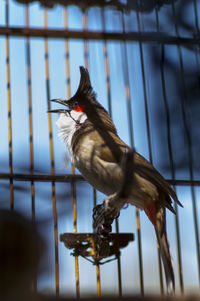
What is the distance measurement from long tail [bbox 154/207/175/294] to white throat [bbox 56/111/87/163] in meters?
0.52

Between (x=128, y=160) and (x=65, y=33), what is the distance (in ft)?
4.89

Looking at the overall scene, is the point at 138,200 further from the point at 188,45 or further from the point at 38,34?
the point at 38,34

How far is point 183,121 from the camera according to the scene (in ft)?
3.07

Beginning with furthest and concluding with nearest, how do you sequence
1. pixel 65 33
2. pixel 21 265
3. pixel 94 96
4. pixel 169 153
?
pixel 65 33 → pixel 94 96 → pixel 169 153 → pixel 21 265

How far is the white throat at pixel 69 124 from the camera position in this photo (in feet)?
6.76

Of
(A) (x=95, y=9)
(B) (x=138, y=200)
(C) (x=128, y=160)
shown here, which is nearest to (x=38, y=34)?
(A) (x=95, y=9)

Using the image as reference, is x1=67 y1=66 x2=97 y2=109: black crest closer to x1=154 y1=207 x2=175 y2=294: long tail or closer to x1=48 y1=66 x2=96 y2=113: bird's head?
x1=48 y1=66 x2=96 y2=113: bird's head

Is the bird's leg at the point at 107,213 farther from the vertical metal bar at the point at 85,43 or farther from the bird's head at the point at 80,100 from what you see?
the vertical metal bar at the point at 85,43

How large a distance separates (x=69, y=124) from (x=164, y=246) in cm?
78

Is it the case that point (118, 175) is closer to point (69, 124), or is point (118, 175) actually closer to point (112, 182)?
point (112, 182)

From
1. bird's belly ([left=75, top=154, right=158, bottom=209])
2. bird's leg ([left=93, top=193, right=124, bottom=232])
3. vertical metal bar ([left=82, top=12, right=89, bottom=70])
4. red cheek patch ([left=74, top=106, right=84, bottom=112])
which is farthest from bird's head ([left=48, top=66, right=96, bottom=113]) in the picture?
bird's leg ([left=93, top=193, right=124, bottom=232])

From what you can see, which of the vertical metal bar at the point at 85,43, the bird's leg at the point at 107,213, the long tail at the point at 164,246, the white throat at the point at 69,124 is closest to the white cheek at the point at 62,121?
the white throat at the point at 69,124

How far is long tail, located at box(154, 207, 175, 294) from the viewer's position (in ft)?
5.36

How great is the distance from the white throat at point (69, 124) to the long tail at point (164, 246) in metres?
0.52
